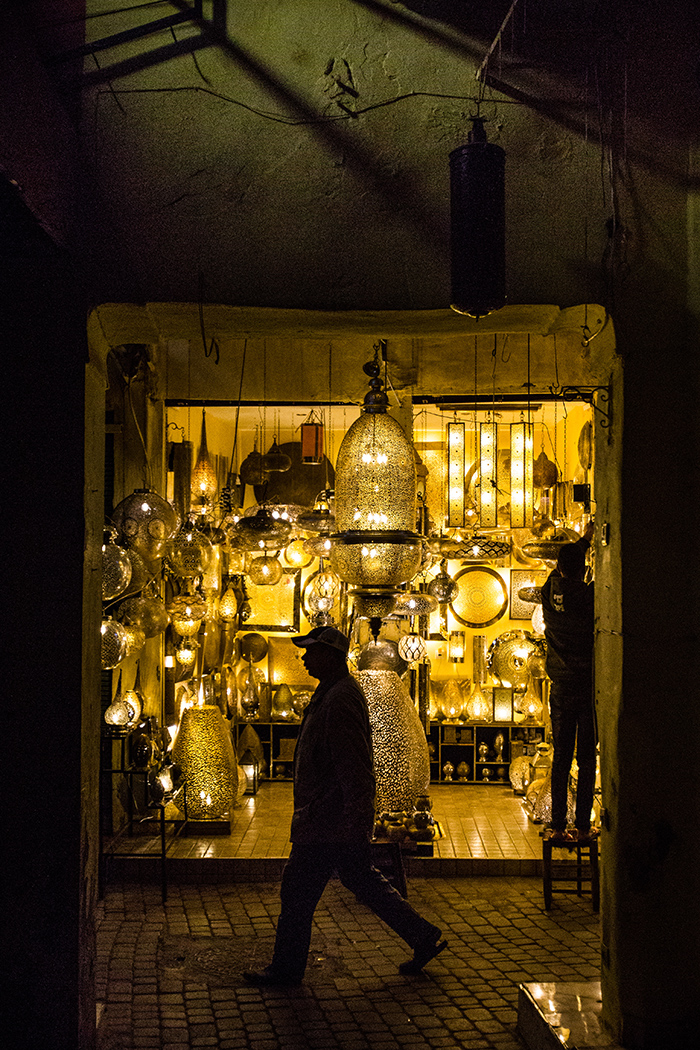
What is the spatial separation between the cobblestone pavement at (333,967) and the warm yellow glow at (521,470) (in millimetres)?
3150

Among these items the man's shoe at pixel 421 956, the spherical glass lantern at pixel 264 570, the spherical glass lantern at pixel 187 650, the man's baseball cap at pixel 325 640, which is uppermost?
the spherical glass lantern at pixel 264 570

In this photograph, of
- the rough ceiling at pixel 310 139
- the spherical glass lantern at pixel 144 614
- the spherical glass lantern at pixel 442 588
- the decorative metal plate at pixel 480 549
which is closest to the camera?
the rough ceiling at pixel 310 139

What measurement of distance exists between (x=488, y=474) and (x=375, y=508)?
363 centimetres

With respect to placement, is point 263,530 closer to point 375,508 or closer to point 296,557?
point 296,557

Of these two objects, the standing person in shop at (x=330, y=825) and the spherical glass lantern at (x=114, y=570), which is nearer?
the standing person in shop at (x=330, y=825)

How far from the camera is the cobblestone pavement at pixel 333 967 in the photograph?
566 cm

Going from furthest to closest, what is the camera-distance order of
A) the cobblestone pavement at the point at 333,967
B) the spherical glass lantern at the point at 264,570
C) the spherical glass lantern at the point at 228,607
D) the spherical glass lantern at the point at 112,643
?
1. the spherical glass lantern at the point at 228,607
2. the spherical glass lantern at the point at 264,570
3. the spherical glass lantern at the point at 112,643
4. the cobblestone pavement at the point at 333,967

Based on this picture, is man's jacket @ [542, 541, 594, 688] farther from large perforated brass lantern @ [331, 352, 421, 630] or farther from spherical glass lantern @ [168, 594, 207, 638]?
spherical glass lantern @ [168, 594, 207, 638]

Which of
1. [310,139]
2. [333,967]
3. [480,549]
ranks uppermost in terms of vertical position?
[310,139]

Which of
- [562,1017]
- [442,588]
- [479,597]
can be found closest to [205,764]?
[442,588]

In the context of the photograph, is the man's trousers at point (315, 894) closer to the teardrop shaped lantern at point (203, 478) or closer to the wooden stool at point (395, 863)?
the wooden stool at point (395, 863)

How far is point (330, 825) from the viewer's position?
Answer: 20.0ft

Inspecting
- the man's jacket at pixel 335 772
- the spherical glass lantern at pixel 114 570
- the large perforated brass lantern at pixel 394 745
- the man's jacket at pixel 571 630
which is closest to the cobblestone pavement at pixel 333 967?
the large perforated brass lantern at pixel 394 745

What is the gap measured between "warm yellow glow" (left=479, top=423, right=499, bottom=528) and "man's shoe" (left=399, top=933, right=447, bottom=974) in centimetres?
383
